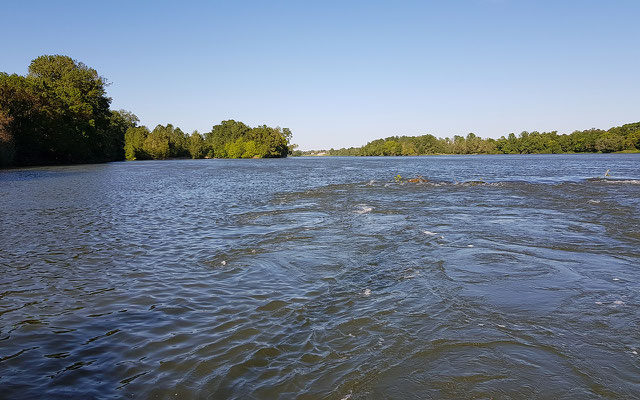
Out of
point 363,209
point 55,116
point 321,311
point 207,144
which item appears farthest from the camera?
point 207,144

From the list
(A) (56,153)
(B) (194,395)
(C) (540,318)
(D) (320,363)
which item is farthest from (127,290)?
(A) (56,153)

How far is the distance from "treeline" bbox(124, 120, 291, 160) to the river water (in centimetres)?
13714

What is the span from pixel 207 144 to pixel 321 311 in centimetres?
19422

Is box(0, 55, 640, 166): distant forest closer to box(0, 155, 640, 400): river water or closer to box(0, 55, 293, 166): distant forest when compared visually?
box(0, 55, 293, 166): distant forest

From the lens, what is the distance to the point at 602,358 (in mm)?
4602

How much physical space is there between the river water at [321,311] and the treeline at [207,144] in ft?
450

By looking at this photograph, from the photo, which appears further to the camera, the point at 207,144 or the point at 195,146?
the point at 207,144

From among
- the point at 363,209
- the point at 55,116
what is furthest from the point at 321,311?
the point at 55,116

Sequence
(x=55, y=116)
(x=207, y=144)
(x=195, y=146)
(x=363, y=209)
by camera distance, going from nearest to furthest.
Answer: (x=363, y=209)
(x=55, y=116)
(x=195, y=146)
(x=207, y=144)

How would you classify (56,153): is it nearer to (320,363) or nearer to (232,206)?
(232,206)

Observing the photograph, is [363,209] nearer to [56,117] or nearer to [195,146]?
[56,117]

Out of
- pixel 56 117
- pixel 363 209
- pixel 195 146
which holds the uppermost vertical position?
pixel 56 117

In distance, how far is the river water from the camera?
4.21m

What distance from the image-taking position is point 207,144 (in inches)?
7475
